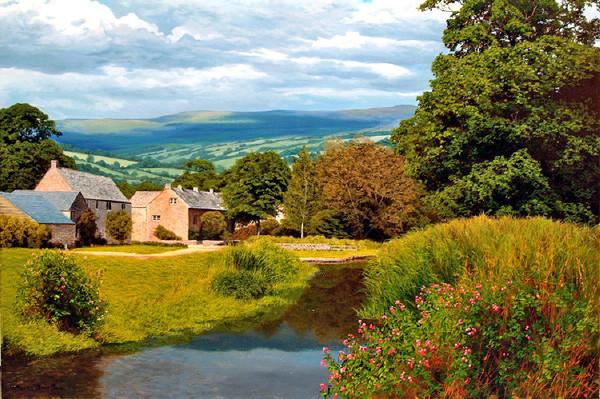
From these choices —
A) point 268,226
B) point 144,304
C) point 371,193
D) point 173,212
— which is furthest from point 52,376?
point 173,212

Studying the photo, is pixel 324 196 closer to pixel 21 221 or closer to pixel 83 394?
pixel 21 221

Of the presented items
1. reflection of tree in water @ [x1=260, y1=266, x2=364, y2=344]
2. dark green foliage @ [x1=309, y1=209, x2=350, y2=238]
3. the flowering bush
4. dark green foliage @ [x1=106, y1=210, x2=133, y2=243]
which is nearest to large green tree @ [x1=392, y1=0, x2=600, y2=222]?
reflection of tree in water @ [x1=260, y1=266, x2=364, y2=344]

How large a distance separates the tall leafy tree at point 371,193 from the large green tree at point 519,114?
3618cm

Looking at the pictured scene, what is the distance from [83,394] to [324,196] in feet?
198

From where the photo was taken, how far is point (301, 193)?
71.2 metres

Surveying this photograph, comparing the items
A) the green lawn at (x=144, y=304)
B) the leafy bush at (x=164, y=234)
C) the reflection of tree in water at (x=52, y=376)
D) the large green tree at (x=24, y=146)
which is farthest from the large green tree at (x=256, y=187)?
the reflection of tree in water at (x=52, y=376)

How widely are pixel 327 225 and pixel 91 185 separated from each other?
84.9 ft

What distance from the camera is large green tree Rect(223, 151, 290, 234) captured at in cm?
7219

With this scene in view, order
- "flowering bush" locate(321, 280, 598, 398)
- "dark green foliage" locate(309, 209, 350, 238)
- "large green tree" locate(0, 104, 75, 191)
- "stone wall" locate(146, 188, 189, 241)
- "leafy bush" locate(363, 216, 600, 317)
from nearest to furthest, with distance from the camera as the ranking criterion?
1. "flowering bush" locate(321, 280, 598, 398)
2. "leafy bush" locate(363, 216, 600, 317)
3. "large green tree" locate(0, 104, 75, 191)
4. "dark green foliage" locate(309, 209, 350, 238)
5. "stone wall" locate(146, 188, 189, 241)

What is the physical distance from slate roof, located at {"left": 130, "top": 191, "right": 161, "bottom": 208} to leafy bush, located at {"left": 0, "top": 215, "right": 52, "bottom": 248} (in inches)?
1851

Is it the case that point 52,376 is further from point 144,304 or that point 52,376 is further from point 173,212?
point 173,212

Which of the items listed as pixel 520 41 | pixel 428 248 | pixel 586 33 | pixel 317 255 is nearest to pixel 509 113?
pixel 520 41

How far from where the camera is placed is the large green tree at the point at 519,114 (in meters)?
30.9

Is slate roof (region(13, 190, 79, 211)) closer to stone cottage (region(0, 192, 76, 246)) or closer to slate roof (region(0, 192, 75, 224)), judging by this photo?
stone cottage (region(0, 192, 76, 246))
